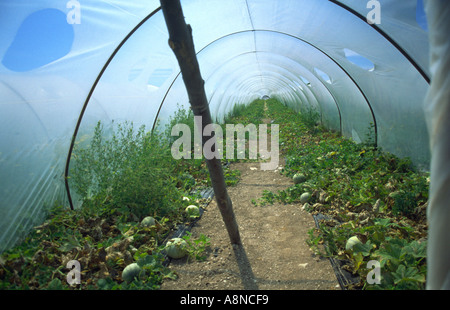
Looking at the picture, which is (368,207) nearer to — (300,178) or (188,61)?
(300,178)

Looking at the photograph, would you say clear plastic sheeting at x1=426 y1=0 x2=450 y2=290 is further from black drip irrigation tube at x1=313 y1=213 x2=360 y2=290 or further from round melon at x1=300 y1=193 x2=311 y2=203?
round melon at x1=300 y1=193 x2=311 y2=203

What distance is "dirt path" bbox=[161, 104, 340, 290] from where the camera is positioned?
2.54 m

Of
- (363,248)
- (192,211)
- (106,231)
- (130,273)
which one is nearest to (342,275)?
(363,248)

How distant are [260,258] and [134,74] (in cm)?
374

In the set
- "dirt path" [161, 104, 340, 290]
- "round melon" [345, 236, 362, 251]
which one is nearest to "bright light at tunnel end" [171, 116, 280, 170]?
"dirt path" [161, 104, 340, 290]

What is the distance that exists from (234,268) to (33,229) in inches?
93.0

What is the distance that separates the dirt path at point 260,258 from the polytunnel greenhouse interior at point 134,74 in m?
0.42

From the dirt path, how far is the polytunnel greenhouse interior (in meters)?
0.42

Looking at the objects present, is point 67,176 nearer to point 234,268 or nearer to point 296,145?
point 234,268

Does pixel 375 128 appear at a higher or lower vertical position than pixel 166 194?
higher

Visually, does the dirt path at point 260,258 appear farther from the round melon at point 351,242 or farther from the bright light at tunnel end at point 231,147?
the bright light at tunnel end at point 231,147

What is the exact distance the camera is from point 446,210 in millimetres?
1181

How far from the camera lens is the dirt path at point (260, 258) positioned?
8.34ft
